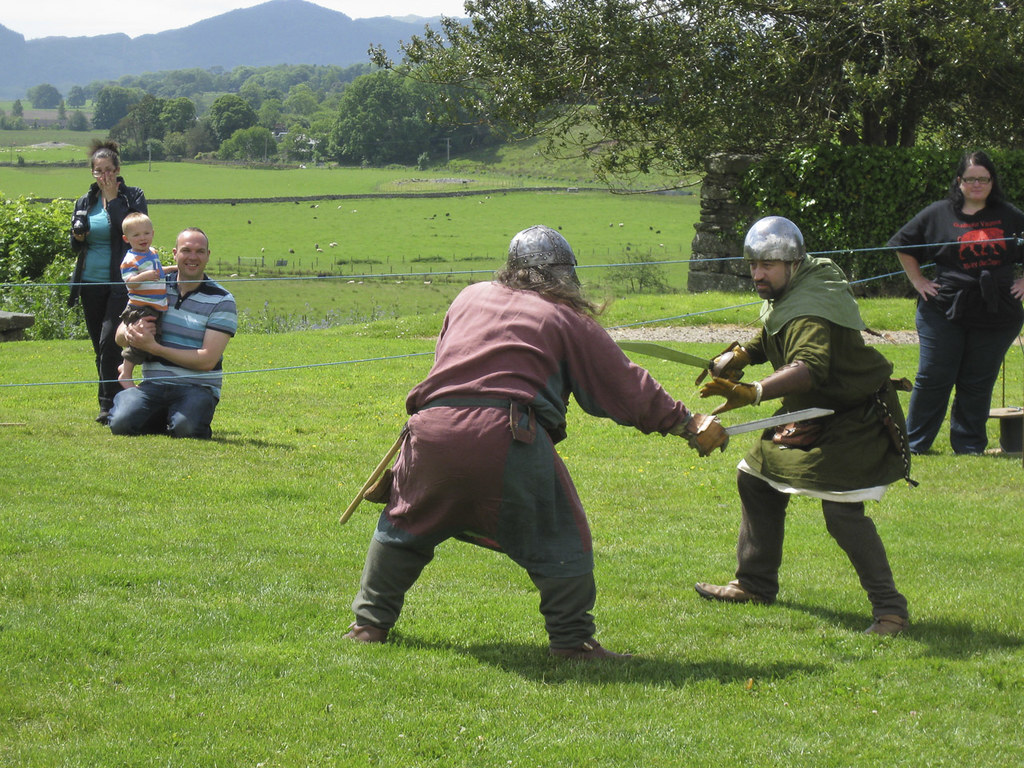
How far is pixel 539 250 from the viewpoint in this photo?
500 cm

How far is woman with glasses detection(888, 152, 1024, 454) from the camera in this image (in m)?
9.20

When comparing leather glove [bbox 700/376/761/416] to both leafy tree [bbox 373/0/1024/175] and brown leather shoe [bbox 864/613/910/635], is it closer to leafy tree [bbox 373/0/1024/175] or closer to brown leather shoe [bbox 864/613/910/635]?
brown leather shoe [bbox 864/613/910/635]

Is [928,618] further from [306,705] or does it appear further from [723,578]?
[306,705]

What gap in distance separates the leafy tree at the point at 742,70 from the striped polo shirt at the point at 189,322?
46.7ft

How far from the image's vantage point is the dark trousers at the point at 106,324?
10234 millimetres

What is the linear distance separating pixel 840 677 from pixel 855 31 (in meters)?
18.6

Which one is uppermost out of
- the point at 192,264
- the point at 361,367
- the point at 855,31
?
the point at 855,31

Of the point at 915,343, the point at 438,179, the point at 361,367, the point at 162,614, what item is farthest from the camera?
the point at 438,179

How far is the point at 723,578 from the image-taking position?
657 centimetres

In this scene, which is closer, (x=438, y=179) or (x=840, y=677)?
(x=840, y=677)

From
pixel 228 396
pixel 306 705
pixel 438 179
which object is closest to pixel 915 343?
pixel 228 396

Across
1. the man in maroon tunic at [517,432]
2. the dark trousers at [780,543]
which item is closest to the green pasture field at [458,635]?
the dark trousers at [780,543]

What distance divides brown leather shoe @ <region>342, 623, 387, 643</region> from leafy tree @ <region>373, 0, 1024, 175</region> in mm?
17544

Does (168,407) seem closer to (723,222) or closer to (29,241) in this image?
(723,222)
